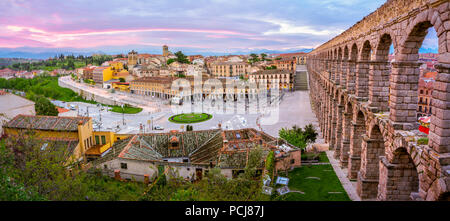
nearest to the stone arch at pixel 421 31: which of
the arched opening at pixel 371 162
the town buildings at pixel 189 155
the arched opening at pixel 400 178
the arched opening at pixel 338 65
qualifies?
the arched opening at pixel 400 178

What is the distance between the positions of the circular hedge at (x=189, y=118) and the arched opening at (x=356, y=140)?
30.8m

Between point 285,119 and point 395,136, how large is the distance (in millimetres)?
32486

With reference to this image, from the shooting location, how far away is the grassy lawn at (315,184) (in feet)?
54.6

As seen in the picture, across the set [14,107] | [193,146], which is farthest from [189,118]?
[14,107]

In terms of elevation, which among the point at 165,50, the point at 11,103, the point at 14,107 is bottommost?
the point at 14,107

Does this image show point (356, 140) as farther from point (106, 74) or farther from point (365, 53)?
point (106, 74)

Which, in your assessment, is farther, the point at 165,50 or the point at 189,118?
the point at 165,50

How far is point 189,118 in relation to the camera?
48812 millimetres

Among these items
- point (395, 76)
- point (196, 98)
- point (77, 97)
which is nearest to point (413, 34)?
point (395, 76)

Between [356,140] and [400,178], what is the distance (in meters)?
6.38

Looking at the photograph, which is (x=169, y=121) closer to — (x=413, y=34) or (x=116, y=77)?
(x=413, y=34)

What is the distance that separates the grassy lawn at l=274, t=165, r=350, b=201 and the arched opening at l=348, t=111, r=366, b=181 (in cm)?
126

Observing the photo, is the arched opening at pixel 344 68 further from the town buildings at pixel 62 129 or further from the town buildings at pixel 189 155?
the town buildings at pixel 62 129
